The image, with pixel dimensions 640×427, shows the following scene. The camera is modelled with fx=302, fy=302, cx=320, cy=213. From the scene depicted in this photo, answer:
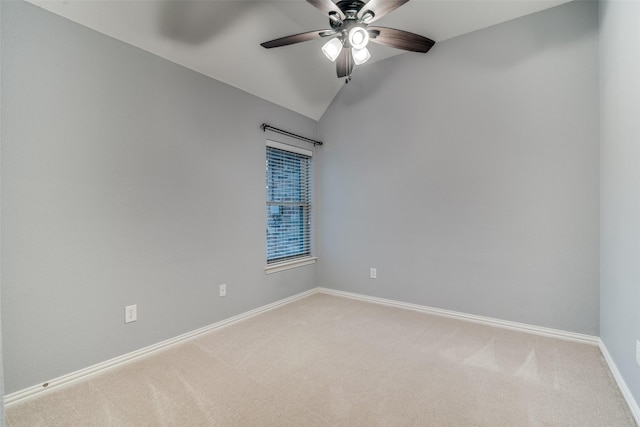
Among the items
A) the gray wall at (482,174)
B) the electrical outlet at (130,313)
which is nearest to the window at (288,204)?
the gray wall at (482,174)

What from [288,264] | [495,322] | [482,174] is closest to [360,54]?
[482,174]

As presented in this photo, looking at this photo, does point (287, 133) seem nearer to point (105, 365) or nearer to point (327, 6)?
point (327, 6)

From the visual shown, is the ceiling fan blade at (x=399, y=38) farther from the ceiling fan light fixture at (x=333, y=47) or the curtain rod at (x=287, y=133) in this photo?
the curtain rod at (x=287, y=133)

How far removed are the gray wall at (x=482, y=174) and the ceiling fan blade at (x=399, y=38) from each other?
1019mm

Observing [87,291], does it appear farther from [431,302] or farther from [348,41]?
[431,302]

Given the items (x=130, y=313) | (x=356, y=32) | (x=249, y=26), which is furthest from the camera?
(x=249, y=26)

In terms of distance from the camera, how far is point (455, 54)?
304 cm

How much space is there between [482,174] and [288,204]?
2123mm

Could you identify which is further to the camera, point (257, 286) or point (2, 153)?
point (257, 286)

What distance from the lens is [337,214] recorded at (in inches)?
153

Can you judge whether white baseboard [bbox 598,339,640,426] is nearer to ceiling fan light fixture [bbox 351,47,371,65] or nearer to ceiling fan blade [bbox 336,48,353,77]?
ceiling fan light fixture [bbox 351,47,371,65]

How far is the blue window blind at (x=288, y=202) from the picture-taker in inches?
138

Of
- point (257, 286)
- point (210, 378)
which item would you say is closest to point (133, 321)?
point (210, 378)

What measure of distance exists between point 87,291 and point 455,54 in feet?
12.4
